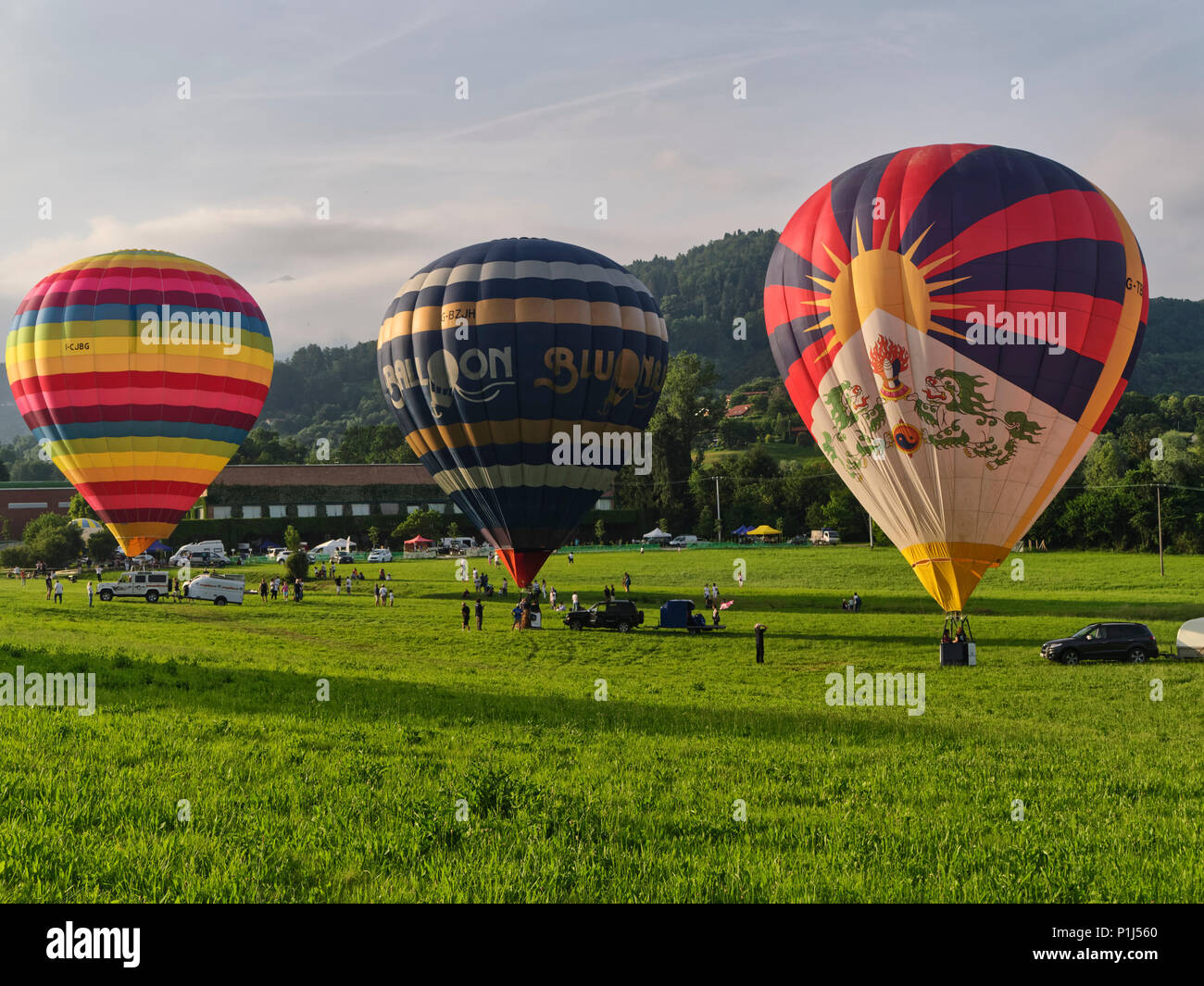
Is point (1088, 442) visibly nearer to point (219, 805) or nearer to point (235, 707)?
point (235, 707)

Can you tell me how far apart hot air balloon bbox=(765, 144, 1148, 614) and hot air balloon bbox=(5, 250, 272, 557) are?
3101cm

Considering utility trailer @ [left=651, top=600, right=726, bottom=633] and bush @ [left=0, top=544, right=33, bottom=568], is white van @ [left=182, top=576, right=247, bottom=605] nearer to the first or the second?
utility trailer @ [left=651, top=600, right=726, bottom=633]

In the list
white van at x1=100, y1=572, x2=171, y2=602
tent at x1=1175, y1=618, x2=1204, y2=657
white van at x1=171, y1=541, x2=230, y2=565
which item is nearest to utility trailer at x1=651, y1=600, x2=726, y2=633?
tent at x1=1175, y1=618, x2=1204, y2=657

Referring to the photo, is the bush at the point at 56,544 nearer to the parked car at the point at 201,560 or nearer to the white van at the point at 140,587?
the parked car at the point at 201,560

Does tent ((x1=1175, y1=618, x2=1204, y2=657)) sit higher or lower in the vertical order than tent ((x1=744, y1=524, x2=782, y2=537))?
lower

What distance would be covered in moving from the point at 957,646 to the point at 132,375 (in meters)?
37.5

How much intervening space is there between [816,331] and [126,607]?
113 ft

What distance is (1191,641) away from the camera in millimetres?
32688

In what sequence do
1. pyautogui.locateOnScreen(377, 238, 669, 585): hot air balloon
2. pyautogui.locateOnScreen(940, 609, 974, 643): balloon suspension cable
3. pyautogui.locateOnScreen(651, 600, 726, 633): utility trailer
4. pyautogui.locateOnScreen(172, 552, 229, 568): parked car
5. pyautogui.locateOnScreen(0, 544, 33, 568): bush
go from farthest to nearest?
pyautogui.locateOnScreen(172, 552, 229, 568): parked car < pyautogui.locateOnScreen(0, 544, 33, 568): bush < pyautogui.locateOnScreen(651, 600, 726, 633): utility trailer < pyautogui.locateOnScreen(377, 238, 669, 585): hot air balloon < pyautogui.locateOnScreen(940, 609, 974, 643): balloon suspension cable

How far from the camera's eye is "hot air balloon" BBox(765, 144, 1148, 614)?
93.5 feet

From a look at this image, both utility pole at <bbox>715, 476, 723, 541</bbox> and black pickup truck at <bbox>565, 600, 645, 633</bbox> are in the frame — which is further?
utility pole at <bbox>715, 476, 723, 541</bbox>

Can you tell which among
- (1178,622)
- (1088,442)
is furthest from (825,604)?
(1088,442)

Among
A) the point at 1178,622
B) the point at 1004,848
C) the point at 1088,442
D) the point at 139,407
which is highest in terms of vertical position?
the point at 139,407
